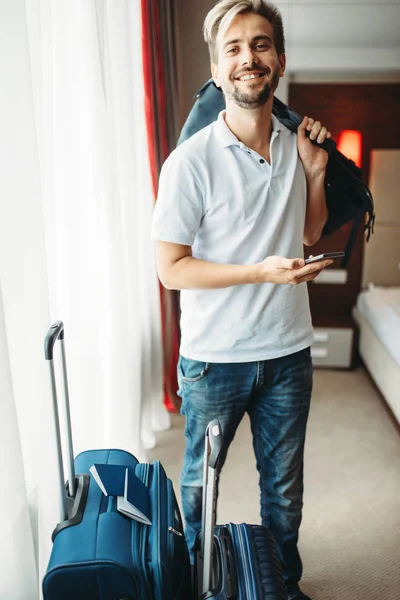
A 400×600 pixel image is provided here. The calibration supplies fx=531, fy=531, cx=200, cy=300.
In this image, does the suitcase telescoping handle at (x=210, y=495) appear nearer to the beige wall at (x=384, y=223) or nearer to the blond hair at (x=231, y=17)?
the blond hair at (x=231, y=17)

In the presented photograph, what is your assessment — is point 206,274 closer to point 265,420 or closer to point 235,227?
point 235,227

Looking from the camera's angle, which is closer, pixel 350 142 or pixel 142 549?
pixel 142 549

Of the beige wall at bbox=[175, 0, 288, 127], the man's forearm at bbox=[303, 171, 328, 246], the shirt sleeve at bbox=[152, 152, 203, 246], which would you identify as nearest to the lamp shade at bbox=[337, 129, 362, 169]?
the beige wall at bbox=[175, 0, 288, 127]

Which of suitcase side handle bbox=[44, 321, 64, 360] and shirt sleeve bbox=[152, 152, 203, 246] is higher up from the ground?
shirt sleeve bbox=[152, 152, 203, 246]

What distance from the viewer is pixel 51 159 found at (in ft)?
4.25

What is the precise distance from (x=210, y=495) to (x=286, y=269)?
491 millimetres

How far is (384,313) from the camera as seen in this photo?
122 inches

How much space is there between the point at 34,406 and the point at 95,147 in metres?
0.81

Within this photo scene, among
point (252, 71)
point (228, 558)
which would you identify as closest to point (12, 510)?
point (228, 558)

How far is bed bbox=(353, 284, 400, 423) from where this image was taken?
9.00ft

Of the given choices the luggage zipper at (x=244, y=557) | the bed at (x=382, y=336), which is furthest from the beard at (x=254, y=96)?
the bed at (x=382, y=336)

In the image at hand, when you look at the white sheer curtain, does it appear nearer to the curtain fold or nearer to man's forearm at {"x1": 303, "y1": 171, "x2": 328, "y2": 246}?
the curtain fold

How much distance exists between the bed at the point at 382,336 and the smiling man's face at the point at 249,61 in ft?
6.17

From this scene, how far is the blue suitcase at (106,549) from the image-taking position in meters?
0.98
